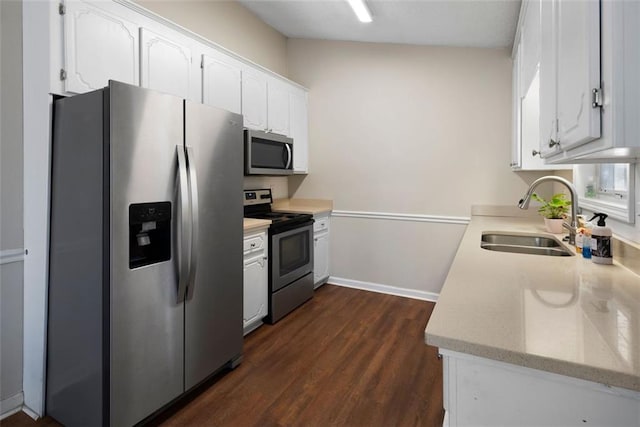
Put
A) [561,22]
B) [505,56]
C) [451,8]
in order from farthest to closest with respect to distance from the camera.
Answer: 1. [505,56]
2. [451,8]
3. [561,22]

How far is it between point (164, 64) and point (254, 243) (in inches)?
54.5

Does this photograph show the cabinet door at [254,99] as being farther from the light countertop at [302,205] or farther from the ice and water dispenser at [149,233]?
the ice and water dispenser at [149,233]

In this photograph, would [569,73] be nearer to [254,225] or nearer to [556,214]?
[556,214]

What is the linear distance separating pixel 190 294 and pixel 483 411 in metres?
1.50

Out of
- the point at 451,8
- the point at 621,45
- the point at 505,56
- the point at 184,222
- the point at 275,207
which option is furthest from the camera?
the point at 275,207

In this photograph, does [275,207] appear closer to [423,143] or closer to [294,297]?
[294,297]

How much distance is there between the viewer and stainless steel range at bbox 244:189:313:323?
293 cm

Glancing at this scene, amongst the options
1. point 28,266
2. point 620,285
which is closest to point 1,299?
point 28,266

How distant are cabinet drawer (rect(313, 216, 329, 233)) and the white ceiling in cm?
198

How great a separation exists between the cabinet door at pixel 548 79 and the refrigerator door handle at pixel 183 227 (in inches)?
64.9

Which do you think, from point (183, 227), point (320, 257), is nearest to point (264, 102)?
point (320, 257)

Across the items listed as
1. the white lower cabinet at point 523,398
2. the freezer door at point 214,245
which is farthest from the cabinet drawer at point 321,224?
the white lower cabinet at point 523,398

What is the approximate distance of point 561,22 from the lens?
45.5 inches

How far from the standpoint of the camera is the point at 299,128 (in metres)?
3.87
